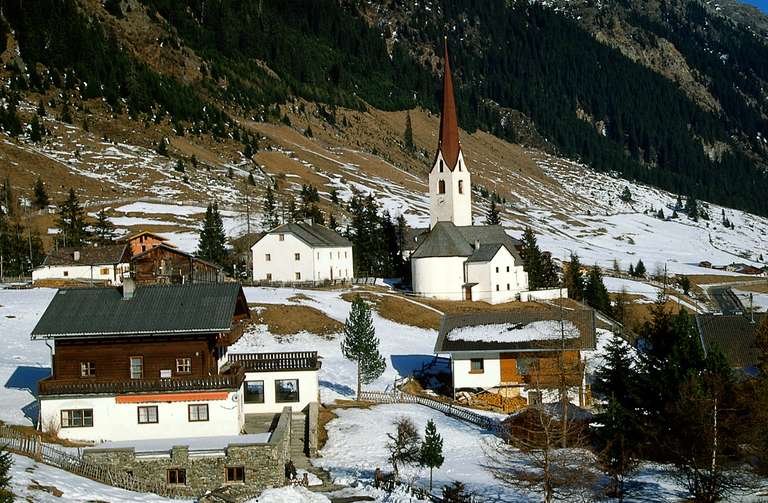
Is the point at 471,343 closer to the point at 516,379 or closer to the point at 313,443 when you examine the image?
the point at 516,379

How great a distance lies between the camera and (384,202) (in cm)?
17162

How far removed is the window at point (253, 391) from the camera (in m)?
42.1

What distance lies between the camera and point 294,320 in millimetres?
65125

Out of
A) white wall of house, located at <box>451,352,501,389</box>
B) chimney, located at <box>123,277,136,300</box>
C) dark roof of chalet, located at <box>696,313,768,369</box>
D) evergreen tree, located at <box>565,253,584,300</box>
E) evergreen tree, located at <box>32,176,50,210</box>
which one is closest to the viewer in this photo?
chimney, located at <box>123,277,136,300</box>

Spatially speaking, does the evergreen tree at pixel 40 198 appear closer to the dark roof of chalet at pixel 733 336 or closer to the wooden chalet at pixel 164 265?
the wooden chalet at pixel 164 265

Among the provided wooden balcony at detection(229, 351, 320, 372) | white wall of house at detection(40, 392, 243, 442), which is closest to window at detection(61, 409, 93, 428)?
white wall of house at detection(40, 392, 243, 442)

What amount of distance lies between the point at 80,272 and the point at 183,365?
1905 inches

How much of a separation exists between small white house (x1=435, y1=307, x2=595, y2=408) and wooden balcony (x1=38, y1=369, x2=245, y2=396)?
58.0ft

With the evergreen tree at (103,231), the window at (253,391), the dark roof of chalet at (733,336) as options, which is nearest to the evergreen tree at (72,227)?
the evergreen tree at (103,231)

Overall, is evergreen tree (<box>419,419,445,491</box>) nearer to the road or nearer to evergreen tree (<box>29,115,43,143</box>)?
the road

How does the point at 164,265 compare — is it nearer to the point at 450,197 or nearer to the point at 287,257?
the point at 287,257

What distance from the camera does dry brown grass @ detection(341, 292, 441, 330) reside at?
243 ft

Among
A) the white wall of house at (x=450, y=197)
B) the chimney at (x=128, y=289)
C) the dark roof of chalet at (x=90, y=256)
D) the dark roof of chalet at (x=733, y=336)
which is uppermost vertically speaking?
the white wall of house at (x=450, y=197)

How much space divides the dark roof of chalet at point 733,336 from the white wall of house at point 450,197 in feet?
176
